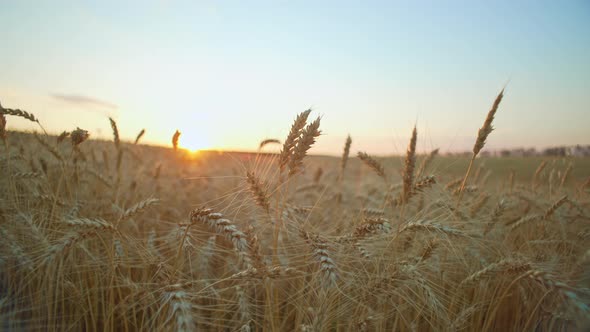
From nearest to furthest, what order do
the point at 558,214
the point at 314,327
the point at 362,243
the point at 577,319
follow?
the point at 577,319 < the point at 314,327 < the point at 362,243 < the point at 558,214

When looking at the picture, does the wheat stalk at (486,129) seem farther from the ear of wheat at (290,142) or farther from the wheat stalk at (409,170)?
the ear of wheat at (290,142)

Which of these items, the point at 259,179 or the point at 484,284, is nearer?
the point at 259,179

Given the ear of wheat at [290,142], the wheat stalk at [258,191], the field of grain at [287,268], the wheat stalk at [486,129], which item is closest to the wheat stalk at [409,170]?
the field of grain at [287,268]

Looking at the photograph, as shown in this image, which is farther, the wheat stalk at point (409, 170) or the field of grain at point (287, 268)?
the wheat stalk at point (409, 170)

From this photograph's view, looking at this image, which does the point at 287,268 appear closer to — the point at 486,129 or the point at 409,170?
the point at 409,170

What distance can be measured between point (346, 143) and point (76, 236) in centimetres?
258

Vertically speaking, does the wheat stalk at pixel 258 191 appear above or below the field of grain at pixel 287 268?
above

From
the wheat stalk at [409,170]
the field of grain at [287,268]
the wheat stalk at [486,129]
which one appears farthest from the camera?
the wheat stalk at [486,129]

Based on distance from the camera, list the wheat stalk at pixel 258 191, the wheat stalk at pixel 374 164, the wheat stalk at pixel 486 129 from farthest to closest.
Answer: the wheat stalk at pixel 374 164, the wheat stalk at pixel 486 129, the wheat stalk at pixel 258 191

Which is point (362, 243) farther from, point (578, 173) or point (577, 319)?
point (578, 173)

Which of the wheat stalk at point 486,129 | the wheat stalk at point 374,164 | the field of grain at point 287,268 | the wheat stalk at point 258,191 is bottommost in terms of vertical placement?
the field of grain at point 287,268

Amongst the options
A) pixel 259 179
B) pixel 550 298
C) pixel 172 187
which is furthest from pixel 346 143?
pixel 172 187

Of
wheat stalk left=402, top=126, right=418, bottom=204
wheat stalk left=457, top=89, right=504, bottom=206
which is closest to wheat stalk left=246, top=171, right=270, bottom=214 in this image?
wheat stalk left=402, top=126, right=418, bottom=204

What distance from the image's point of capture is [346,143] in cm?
342
